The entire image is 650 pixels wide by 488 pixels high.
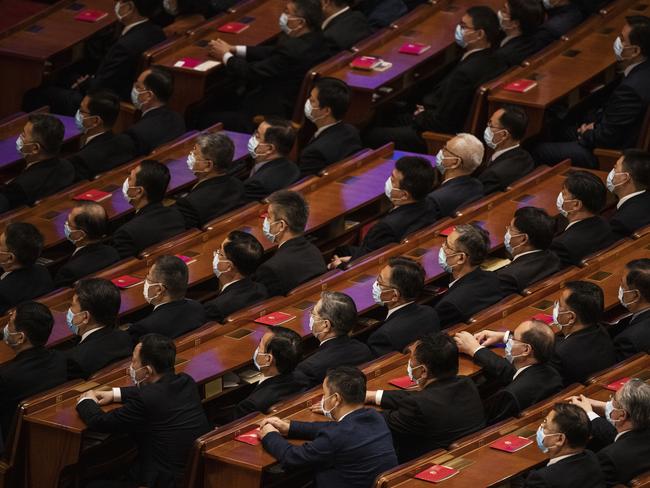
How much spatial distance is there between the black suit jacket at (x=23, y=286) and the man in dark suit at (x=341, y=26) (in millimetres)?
2710

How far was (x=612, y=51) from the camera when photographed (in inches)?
382

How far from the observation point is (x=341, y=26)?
1046 centimetres

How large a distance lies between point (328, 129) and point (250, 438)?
3.03 m

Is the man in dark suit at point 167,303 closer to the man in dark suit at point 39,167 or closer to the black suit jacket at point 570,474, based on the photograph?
the man in dark suit at point 39,167

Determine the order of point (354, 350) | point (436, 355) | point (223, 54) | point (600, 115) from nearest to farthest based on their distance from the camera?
1. point (436, 355)
2. point (354, 350)
3. point (600, 115)
4. point (223, 54)

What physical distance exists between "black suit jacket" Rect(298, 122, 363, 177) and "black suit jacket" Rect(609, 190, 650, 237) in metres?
1.65

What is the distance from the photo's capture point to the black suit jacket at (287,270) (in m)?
8.23

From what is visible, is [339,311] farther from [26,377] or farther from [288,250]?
[26,377]

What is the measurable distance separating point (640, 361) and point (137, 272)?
2.56m

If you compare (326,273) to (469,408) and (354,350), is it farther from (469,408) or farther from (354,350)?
(469,408)

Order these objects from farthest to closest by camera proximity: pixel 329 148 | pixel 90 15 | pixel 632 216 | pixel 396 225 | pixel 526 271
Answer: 1. pixel 90 15
2. pixel 329 148
3. pixel 396 225
4. pixel 632 216
5. pixel 526 271

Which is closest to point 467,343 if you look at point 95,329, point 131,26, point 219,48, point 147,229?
point 95,329

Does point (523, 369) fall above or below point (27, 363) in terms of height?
below

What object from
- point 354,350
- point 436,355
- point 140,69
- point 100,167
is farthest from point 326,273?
point 140,69
